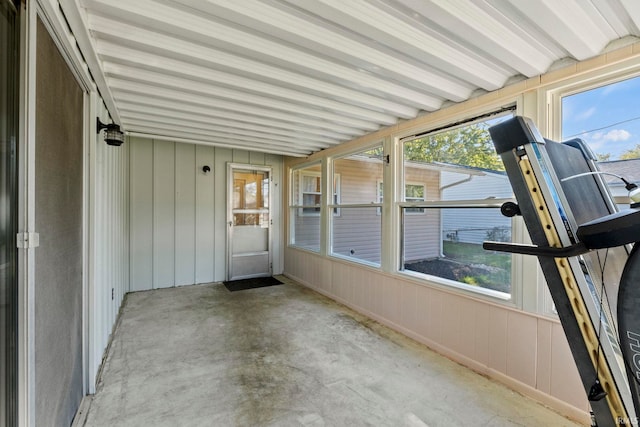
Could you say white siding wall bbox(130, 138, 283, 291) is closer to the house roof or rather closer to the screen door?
the screen door

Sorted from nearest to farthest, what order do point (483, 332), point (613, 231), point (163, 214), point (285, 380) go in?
point (613, 231) → point (285, 380) → point (483, 332) → point (163, 214)

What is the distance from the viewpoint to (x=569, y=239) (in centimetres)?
105

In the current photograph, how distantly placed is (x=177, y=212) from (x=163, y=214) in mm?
211

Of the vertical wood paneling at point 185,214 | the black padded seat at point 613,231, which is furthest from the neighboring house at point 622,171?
the vertical wood paneling at point 185,214

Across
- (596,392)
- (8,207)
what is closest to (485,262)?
(596,392)

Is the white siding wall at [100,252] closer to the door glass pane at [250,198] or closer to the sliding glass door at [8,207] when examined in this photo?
the sliding glass door at [8,207]

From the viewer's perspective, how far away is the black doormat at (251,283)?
15.6ft

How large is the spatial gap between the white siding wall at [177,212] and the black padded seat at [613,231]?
16.3 feet

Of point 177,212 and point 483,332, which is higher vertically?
point 177,212

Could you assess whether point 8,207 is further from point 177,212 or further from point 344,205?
point 177,212

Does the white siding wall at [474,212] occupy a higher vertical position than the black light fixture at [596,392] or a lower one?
higher

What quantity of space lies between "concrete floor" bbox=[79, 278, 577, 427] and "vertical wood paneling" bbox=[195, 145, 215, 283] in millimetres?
1545

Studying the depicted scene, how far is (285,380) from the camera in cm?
219

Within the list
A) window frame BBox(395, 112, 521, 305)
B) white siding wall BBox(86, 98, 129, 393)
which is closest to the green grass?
window frame BBox(395, 112, 521, 305)
